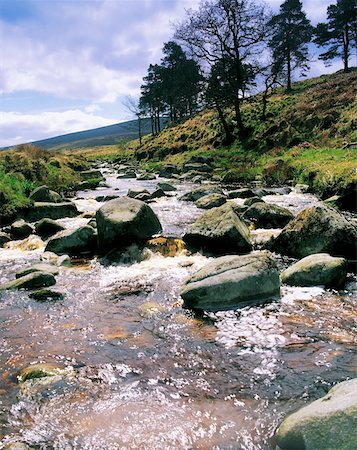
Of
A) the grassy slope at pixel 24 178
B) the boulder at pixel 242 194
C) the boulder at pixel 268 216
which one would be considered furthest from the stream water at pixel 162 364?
the boulder at pixel 242 194

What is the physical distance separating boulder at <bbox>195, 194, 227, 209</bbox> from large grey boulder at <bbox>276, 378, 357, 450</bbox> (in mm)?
14669

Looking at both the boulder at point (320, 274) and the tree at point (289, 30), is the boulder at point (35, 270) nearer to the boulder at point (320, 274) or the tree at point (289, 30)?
the boulder at point (320, 274)

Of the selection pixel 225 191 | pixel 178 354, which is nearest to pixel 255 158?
pixel 225 191

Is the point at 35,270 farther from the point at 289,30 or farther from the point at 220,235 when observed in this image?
the point at 289,30

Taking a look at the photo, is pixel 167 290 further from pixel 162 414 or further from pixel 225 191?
pixel 225 191

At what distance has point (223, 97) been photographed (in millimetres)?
41000

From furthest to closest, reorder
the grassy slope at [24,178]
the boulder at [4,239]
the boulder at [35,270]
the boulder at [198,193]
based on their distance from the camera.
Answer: the boulder at [198,193]
the grassy slope at [24,178]
the boulder at [4,239]
the boulder at [35,270]

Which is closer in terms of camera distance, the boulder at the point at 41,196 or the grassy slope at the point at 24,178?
the grassy slope at the point at 24,178

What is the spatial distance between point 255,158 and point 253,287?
25.8 m

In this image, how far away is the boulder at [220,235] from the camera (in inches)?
459

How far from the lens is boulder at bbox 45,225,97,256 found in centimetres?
1272

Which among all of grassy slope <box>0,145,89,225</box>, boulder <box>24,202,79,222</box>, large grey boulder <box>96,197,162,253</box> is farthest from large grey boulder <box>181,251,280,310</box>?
grassy slope <box>0,145,89,225</box>

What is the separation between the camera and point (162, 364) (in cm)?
Answer: 618

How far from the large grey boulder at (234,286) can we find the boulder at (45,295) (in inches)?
112
